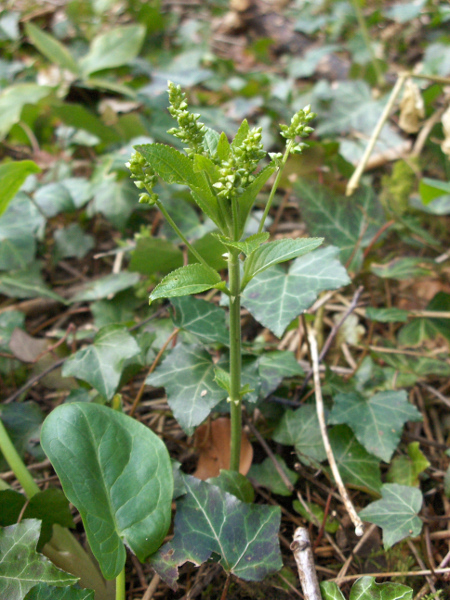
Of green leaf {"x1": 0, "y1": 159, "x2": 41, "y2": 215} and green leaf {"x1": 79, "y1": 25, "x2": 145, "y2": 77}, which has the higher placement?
green leaf {"x1": 79, "y1": 25, "x2": 145, "y2": 77}

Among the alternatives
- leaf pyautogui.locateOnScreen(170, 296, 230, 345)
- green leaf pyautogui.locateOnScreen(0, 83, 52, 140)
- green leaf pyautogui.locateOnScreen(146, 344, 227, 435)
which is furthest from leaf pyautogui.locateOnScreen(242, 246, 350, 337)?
green leaf pyautogui.locateOnScreen(0, 83, 52, 140)

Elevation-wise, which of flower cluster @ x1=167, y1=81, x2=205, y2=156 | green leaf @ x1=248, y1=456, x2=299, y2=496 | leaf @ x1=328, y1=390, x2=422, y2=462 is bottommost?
green leaf @ x1=248, y1=456, x2=299, y2=496

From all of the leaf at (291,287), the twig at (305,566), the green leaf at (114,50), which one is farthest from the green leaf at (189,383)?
the green leaf at (114,50)

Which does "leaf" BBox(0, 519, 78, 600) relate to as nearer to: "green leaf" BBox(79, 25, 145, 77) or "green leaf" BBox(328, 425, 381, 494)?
"green leaf" BBox(328, 425, 381, 494)

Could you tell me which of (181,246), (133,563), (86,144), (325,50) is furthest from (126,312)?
(325,50)

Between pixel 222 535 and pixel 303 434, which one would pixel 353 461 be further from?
pixel 222 535

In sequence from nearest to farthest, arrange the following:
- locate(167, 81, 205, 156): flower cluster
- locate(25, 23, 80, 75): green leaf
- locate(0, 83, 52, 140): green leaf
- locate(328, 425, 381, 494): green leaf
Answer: locate(167, 81, 205, 156): flower cluster → locate(328, 425, 381, 494): green leaf → locate(0, 83, 52, 140): green leaf → locate(25, 23, 80, 75): green leaf
